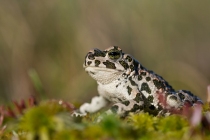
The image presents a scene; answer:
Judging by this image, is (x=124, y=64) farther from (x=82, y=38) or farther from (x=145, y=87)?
(x=82, y=38)

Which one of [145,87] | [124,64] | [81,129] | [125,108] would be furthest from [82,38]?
[81,129]

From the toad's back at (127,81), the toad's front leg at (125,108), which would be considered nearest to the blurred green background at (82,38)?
the toad's back at (127,81)

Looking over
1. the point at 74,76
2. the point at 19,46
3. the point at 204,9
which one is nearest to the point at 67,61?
the point at 74,76

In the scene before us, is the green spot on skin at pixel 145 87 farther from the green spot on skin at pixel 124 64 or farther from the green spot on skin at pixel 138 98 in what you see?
the green spot on skin at pixel 124 64

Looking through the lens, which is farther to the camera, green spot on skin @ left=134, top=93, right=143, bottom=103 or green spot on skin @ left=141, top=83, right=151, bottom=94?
green spot on skin @ left=141, top=83, right=151, bottom=94

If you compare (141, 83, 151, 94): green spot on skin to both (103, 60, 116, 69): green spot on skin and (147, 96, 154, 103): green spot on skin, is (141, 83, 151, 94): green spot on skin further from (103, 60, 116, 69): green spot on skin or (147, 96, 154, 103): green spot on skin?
(103, 60, 116, 69): green spot on skin

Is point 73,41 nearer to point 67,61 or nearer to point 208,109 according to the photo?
point 67,61

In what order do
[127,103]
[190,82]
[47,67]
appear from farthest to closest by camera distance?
[47,67], [190,82], [127,103]

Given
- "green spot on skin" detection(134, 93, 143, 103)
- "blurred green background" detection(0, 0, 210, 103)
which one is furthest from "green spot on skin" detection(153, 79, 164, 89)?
"blurred green background" detection(0, 0, 210, 103)
